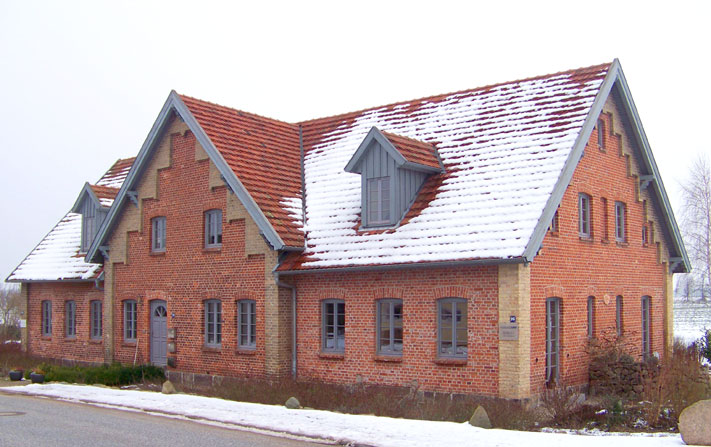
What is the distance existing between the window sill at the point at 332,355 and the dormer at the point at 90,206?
11.6 metres

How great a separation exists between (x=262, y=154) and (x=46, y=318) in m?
11.8

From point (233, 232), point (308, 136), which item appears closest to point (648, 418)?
point (233, 232)

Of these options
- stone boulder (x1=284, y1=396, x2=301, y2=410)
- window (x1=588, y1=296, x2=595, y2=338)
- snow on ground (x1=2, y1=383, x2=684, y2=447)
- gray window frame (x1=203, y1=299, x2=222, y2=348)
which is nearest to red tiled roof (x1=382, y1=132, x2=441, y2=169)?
window (x1=588, y1=296, x2=595, y2=338)

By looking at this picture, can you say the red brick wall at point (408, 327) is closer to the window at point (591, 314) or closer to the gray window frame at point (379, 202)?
the gray window frame at point (379, 202)

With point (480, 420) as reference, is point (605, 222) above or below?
above

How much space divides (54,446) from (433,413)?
6753 mm

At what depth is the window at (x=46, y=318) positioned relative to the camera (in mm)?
28797

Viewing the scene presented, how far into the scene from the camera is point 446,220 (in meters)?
17.9

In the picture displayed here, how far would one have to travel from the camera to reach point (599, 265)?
1972 centimetres

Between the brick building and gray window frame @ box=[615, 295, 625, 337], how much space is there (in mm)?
59

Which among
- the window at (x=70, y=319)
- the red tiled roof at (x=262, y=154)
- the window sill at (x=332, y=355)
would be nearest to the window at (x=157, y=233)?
the red tiled roof at (x=262, y=154)

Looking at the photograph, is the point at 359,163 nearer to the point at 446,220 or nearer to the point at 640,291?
the point at 446,220

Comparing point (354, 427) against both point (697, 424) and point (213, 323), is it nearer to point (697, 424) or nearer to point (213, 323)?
point (697, 424)

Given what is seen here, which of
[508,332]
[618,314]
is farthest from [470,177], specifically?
[618,314]
